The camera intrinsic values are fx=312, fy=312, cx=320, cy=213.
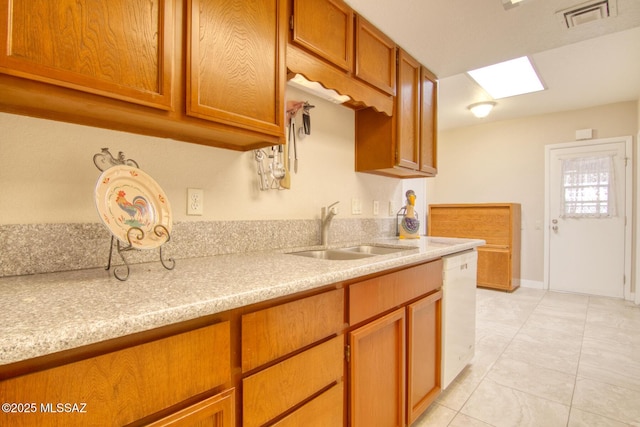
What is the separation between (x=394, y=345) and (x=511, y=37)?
Result: 1871mm

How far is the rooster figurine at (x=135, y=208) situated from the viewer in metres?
0.93

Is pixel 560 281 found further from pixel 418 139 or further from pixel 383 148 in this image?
pixel 383 148

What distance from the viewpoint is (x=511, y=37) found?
1.85 meters

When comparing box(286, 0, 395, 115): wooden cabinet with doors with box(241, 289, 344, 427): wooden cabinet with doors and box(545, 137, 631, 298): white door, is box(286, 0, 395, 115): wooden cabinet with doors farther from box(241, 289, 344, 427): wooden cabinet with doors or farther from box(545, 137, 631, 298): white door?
box(545, 137, 631, 298): white door

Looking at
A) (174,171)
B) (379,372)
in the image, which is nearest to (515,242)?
(379,372)

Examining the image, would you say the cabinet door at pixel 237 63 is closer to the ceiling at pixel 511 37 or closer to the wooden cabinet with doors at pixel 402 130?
A: the ceiling at pixel 511 37

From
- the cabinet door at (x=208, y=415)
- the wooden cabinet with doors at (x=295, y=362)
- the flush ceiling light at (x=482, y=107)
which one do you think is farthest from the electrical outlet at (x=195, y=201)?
the flush ceiling light at (x=482, y=107)

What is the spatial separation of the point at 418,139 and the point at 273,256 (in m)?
1.41

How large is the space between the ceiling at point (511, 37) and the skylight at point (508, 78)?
0.08 m

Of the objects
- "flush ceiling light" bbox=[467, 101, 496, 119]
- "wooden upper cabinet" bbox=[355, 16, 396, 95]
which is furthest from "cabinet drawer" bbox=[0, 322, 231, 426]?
"flush ceiling light" bbox=[467, 101, 496, 119]

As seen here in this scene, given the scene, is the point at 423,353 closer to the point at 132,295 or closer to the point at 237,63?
the point at 132,295

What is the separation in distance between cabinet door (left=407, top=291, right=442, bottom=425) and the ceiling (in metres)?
1.47

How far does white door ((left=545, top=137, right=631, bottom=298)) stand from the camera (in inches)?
149

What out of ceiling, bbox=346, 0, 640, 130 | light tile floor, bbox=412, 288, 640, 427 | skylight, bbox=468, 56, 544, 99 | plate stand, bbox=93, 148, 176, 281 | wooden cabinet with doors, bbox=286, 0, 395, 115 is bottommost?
light tile floor, bbox=412, 288, 640, 427
